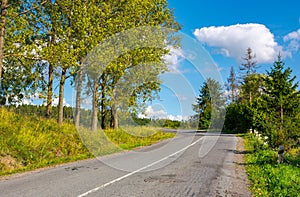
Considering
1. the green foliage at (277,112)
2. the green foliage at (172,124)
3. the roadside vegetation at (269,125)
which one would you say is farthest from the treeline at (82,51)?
the green foliage at (172,124)

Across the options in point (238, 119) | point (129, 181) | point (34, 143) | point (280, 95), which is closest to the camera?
A: point (129, 181)

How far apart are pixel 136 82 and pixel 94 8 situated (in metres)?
6.75

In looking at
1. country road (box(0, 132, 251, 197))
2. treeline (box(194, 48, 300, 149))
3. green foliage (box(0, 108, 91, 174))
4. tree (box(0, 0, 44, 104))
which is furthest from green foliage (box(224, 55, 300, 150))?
tree (box(0, 0, 44, 104))

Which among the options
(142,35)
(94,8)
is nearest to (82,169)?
(94,8)

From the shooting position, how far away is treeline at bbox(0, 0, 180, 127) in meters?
15.9

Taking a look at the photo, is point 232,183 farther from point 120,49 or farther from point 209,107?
point 209,107

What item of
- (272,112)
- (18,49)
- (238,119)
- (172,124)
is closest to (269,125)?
(272,112)

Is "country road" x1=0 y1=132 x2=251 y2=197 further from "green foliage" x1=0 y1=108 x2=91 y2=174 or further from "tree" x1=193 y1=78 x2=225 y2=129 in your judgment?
"tree" x1=193 y1=78 x2=225 y2=129

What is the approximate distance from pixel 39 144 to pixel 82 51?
6.74 meters

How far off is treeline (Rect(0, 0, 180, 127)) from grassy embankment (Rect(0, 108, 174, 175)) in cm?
226

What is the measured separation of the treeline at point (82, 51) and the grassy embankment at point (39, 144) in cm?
226

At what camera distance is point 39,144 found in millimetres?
13953

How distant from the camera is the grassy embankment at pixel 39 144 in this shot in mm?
11883

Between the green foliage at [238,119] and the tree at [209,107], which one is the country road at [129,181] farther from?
the green foliage at [238,119]
